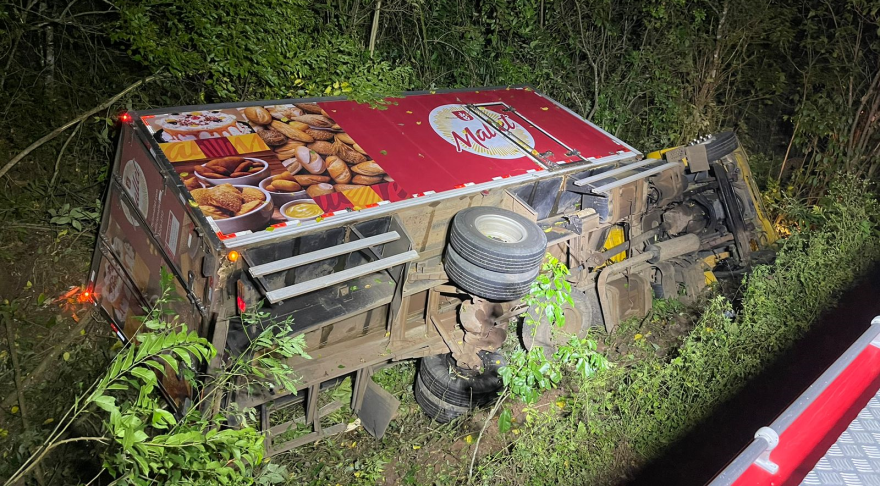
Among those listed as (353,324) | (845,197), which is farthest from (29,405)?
(845,197)

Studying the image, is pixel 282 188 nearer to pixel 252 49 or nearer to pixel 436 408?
pixel 252 49

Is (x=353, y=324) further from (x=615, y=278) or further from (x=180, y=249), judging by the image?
(x=615, y=278)

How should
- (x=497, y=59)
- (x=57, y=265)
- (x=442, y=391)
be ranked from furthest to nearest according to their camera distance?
(x=497, y=59) < (x=57, y=265) < (x=442, y=391)

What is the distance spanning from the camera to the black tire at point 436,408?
4.87 metres

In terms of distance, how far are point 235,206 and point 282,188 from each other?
1.36 feet

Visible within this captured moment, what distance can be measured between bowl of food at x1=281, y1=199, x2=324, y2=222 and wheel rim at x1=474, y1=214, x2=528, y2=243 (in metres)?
1.35

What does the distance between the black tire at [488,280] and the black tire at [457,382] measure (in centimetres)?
83

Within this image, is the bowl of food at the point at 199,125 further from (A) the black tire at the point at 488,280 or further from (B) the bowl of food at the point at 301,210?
(A) the black tire at the point at 488,280

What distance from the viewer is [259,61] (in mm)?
5168

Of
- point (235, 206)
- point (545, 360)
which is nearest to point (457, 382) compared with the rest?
point (545, 360)

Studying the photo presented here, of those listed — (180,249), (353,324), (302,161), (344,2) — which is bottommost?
(353,324)

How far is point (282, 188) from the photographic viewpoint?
4051mm

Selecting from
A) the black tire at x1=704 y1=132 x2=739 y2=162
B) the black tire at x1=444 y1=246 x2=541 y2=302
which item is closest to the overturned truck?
the black tire at x1=444 y1=246 x2=541 y2=302

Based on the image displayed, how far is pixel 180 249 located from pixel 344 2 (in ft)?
13.7
